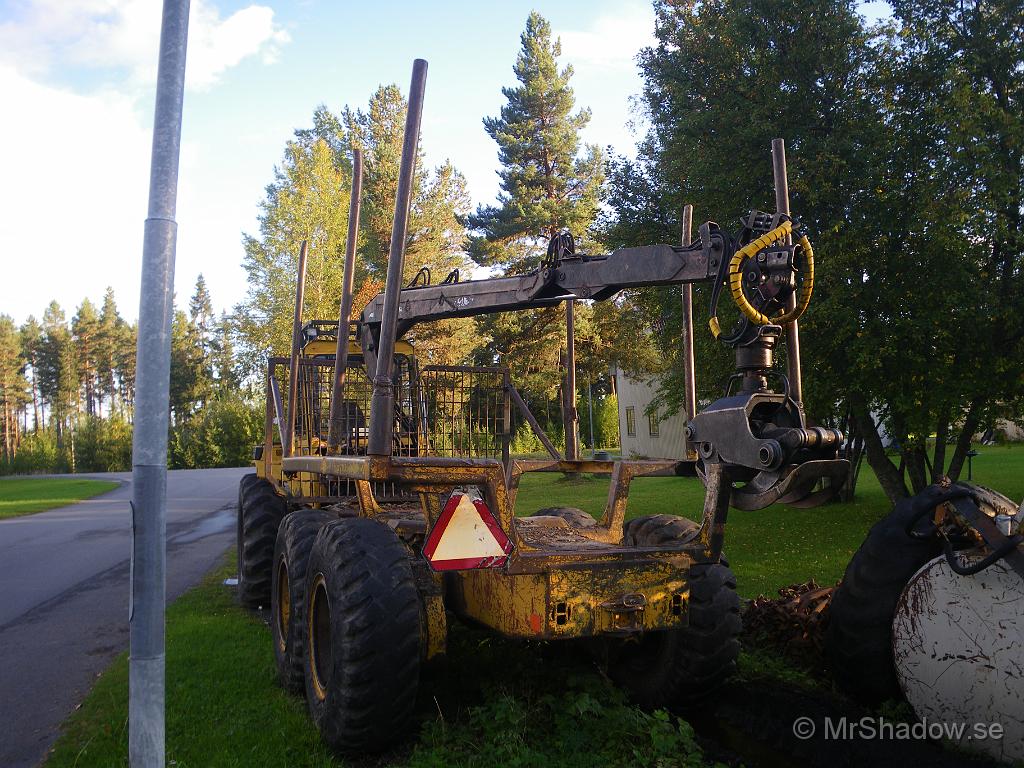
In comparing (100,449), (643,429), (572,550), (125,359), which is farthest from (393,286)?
(125,359)

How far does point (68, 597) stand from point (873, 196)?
472 inches

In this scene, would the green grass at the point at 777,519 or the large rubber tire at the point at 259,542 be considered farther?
the green grass at the point at 777,519

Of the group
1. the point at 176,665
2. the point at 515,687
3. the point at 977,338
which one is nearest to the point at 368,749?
the point at 515,687

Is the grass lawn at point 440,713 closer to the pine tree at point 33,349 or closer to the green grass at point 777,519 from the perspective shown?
the green grass at point 777,519

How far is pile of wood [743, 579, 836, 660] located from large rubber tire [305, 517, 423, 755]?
9.92 feet

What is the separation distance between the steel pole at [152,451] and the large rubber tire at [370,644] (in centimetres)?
113

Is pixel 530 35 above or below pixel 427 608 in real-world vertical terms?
above

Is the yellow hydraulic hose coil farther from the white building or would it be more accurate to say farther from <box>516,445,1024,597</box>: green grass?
the white building

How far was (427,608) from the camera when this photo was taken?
4.80 meters

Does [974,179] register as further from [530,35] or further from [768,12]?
[530,35]

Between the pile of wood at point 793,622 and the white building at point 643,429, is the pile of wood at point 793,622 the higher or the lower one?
the lower one

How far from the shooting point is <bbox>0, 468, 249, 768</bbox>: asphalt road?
18.9ft

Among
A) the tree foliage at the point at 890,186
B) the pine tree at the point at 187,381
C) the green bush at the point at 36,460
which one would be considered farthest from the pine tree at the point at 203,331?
the tree foliage at the point at 890,186

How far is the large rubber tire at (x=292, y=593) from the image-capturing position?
5527 millimetres
